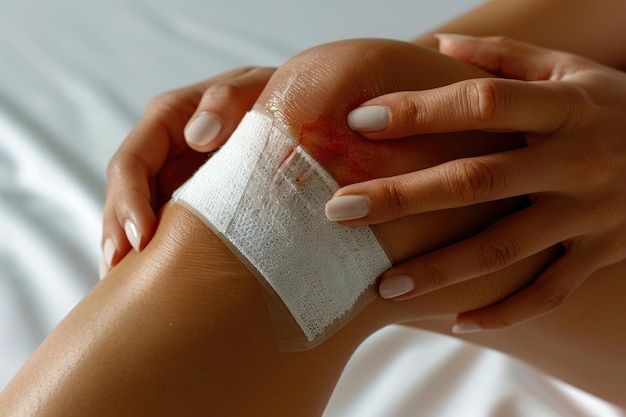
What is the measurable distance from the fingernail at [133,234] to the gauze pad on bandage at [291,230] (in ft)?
0.29

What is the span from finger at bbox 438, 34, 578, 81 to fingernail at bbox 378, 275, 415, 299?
0.33 meters

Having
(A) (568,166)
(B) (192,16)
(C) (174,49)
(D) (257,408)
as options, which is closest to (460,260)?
(A) (568,166)

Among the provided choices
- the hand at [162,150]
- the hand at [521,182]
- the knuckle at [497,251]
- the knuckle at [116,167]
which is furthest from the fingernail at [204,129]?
the knuckle at [497,251]

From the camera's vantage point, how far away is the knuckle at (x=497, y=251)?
2.35ft

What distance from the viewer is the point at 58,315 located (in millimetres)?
1094

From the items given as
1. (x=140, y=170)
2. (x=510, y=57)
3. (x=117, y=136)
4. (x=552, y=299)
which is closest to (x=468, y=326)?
(x=552, y=299)

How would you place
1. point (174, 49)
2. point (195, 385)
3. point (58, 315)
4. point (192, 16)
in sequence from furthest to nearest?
point (192, 16)
point (174, 49)
point (58, 315)
point (195, 385)

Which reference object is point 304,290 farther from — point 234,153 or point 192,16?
point 192,16

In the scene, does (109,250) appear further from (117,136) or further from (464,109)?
(117,136)

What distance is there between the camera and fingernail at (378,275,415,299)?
27.5 inches

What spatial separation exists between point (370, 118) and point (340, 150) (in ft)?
0.14

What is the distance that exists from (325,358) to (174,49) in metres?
1.27

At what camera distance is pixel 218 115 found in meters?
0.87

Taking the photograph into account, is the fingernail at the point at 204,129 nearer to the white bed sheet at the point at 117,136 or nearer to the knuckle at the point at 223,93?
the knuckle at the point at 223,93
